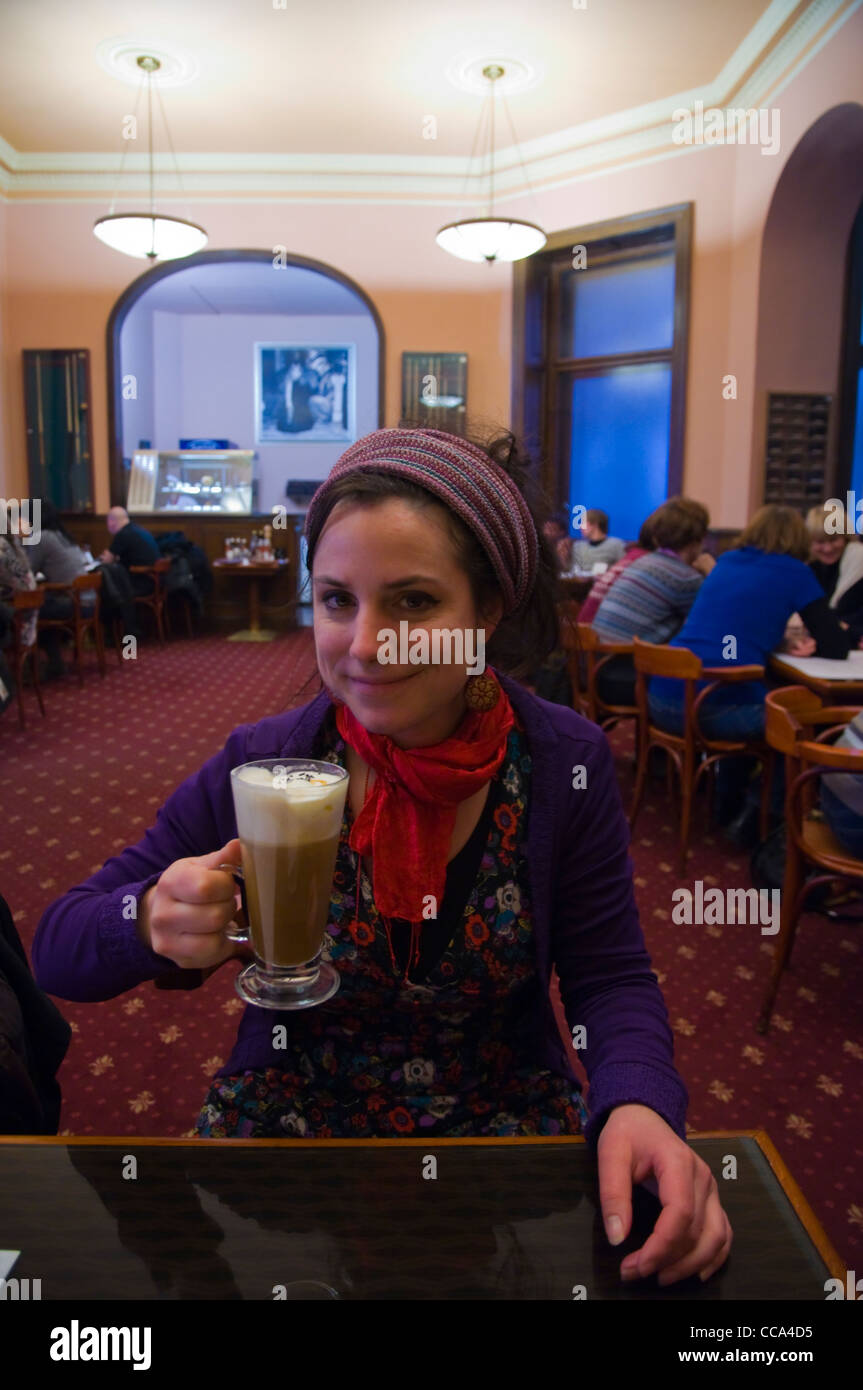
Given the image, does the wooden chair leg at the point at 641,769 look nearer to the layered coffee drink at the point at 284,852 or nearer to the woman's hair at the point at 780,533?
the woman's hair at the point at 780,533

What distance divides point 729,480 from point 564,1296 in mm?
7262

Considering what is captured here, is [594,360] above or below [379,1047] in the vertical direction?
above

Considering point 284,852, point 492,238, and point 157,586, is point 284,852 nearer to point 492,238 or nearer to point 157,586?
point 492,238

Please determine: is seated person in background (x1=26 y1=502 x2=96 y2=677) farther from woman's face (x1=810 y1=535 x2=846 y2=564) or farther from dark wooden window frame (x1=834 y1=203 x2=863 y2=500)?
dark wooden window frame (x1=834 y1=203 x2=863 y2=500)

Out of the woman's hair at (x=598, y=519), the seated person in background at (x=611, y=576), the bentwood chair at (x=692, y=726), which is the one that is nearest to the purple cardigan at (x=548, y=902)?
the bentwood chair at (x=692, y=726)

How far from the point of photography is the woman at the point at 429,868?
0.99 m

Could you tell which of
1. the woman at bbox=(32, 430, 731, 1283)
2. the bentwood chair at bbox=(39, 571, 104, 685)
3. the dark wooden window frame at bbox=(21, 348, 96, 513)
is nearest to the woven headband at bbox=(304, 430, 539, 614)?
the woman at bbox=(32, 430, 731, 1283)

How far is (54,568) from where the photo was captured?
22.5 feet

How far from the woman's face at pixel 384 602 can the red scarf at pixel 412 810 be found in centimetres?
4

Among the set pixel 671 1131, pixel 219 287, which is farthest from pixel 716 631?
pixel 219 287

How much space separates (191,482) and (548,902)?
10.7 m

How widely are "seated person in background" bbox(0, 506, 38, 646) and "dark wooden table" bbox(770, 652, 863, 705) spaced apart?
13.5 feet

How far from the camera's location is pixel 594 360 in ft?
27.7
